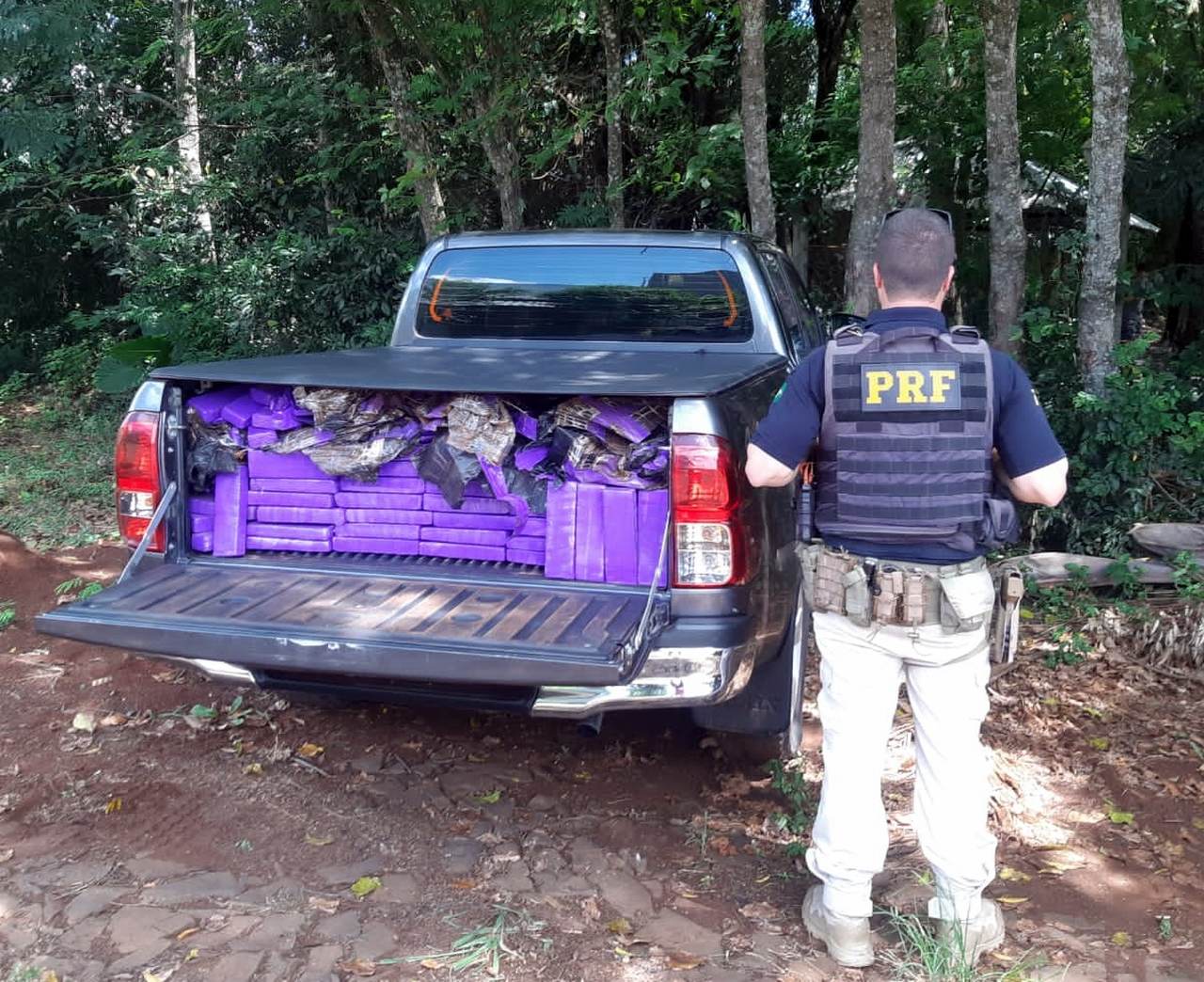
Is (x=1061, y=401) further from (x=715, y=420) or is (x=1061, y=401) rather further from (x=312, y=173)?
(x=312, y=173)

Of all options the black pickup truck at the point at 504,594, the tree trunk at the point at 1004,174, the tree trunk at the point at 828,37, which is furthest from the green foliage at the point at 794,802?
the tree trunk at the point at 828,37

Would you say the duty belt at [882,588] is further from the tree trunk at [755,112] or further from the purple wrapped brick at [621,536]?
the tree trunk at [755,112]

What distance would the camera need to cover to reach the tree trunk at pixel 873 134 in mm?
6609

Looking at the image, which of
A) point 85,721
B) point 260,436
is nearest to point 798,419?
point 260,436

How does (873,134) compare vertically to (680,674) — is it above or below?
above

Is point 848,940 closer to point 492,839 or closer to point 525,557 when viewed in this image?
point 492,839

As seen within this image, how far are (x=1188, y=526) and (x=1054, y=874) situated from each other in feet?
9.69

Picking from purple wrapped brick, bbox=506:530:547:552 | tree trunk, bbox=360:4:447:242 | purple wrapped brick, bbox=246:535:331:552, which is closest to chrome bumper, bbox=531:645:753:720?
purple wrapped brick, bbox=506:530:547:552

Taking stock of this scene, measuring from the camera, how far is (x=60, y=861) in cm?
315

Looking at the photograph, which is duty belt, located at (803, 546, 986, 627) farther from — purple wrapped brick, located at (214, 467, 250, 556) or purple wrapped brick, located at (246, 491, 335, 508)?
purple wrapped brick, located at (214, 467, 250, 556)

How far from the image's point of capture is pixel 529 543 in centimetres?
345

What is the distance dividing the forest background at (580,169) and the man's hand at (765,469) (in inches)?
148

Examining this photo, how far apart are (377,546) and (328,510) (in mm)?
216

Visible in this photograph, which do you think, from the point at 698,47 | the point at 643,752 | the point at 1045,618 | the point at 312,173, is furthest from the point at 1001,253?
the point at 312,173
